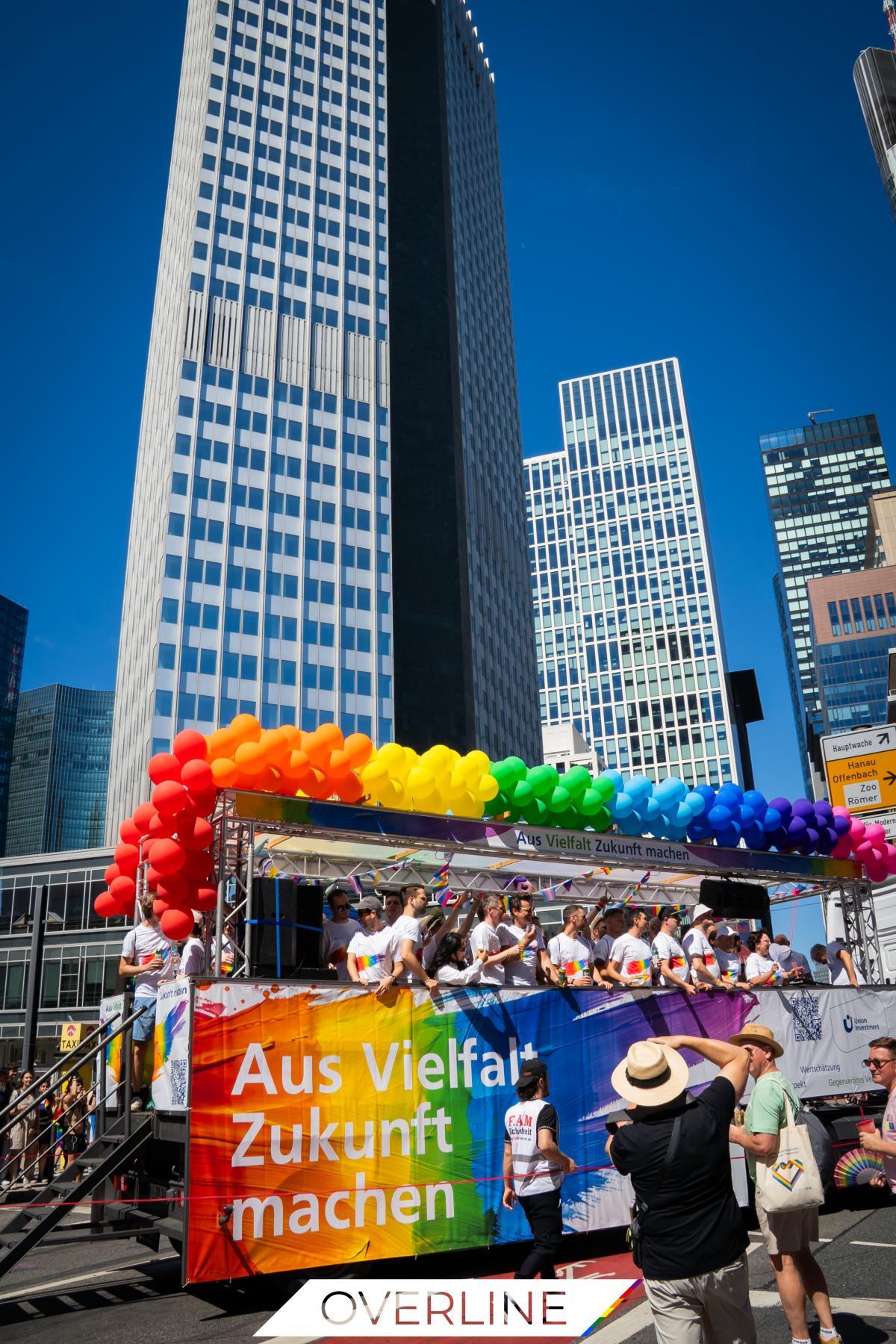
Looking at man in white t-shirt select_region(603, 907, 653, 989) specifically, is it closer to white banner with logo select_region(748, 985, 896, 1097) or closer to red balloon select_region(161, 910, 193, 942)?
white banner with logo select_region(748, 985, 896, 1097)

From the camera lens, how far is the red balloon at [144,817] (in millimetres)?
9346

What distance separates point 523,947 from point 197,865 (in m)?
3.09

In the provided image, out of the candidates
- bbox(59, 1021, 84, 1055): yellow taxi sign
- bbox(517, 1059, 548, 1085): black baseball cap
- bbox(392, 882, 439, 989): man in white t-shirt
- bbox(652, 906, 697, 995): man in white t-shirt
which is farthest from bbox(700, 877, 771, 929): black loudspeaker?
bbox(59, 1021, 84, 1055): yellow taxi sign

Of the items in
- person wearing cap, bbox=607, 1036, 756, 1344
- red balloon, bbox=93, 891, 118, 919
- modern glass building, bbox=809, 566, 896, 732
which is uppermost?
modern glass building, bbox=809, 566, 896, 732

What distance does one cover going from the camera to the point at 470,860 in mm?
11695

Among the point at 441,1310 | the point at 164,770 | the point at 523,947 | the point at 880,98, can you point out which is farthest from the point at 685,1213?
the point at 880,98

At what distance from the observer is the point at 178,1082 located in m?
7.49

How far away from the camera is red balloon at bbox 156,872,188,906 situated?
8.98m

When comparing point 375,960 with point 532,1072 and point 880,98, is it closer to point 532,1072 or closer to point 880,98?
point 532,1072

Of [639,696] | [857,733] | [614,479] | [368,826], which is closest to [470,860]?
[368,826]

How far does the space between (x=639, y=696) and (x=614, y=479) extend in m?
35.5

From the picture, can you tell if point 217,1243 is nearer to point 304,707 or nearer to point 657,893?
point 657,893

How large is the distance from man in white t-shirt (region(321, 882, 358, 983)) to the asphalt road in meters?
2.64

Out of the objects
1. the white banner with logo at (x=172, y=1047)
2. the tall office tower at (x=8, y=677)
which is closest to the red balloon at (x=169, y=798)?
the white banner with logo at (x=172, y=1047)
